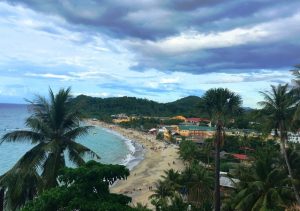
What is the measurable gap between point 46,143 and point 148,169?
194ft

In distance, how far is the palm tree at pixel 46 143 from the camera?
48.6 feet

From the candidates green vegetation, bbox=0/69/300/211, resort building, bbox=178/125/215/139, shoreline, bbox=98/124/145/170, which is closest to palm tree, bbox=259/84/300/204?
green vegetation, bbox=0/69/300/211

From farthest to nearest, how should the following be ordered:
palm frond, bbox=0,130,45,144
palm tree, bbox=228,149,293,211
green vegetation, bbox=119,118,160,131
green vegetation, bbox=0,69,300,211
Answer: green vegetation, bbox=119,118,160,131
palm tree, bbox=228,149,293,211
palm frond, bbox=0,130,45,144
green vegetation, bbox=0,69,300,211

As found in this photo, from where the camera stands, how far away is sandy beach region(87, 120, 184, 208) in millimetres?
52344

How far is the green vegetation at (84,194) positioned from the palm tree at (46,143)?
178 inches

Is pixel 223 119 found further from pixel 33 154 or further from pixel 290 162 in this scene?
pixel 33 154

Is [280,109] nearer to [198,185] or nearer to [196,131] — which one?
[198,185]

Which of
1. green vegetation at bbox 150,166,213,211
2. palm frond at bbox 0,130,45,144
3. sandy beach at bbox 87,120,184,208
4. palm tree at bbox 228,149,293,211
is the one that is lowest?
sandy beach at bbox 87,120,184,208

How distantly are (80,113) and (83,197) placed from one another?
247 inches

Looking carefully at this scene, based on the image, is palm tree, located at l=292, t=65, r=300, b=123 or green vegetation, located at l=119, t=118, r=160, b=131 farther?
green vegetation, located at l=119, t=118, r=160, b=131

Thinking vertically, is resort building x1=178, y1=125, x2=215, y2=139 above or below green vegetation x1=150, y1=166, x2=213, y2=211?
above

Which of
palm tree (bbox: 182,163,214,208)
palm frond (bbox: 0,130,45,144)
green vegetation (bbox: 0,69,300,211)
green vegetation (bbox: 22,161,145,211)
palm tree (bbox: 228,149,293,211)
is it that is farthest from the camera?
palm tree (bbox: 182,163,214,208)

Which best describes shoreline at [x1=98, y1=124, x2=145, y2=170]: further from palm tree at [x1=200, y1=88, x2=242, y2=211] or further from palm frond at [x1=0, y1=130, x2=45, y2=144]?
palm frond at [x1=0, y1=130, x2=45, y2=144]

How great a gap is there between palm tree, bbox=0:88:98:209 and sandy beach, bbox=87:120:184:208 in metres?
24.5
